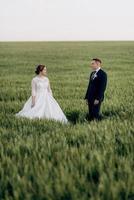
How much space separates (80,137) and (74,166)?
2.45 meters

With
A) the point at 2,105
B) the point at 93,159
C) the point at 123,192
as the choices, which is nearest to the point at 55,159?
the point at 93,159

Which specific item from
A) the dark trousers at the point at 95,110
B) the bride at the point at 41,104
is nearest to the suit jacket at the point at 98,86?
the dark trousers at the point at 95,110

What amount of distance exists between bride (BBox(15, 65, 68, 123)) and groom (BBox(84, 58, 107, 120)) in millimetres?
1014

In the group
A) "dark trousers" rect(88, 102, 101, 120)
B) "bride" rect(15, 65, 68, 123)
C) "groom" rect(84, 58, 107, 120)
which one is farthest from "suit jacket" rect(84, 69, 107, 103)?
"bride" rect(15, 65, 68, 123)

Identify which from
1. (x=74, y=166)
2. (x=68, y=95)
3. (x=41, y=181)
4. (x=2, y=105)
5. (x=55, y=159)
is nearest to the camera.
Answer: (x=41, y=181)

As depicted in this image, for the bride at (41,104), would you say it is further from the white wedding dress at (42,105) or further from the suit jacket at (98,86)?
the suit jacket at (98,86)

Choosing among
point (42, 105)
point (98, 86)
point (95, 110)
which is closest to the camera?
point (98, 86)

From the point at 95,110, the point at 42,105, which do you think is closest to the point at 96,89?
the point at 95,110

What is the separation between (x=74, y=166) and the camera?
19.2 ft

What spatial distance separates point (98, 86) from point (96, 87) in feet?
0.24

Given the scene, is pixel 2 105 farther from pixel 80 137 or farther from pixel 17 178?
pixel 17 178

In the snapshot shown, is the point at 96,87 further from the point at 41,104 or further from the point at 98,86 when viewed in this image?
the point at 41,104

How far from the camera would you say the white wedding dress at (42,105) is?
43.3 ft

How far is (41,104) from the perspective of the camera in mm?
13508
